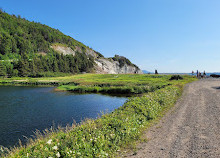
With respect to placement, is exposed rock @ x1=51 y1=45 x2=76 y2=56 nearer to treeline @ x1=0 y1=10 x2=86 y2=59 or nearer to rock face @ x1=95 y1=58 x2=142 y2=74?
treeline @ x1=0 y1=10 x2=86 y2=59

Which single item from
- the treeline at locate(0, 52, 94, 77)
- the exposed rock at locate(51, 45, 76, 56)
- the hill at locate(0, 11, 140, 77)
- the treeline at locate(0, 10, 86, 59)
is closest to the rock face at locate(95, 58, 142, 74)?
the hill at locate(0, 11, 140, 77)

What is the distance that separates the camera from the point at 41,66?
404ft

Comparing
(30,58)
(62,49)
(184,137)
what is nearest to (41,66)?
(30,58)

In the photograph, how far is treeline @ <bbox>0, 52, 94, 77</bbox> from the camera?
10870 cm

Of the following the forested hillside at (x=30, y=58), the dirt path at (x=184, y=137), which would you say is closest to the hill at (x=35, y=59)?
the forested hillside at (x=30, y=58)

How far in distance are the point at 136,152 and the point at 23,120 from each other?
60.7 ft

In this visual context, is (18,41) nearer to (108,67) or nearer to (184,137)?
(108,67)

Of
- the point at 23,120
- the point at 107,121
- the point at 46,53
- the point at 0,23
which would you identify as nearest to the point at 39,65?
the point at 46,53

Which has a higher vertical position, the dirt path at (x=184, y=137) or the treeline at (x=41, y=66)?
the treeline at (x=41, y=66)

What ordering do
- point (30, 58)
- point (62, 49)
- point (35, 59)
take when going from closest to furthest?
point (35, 59)
point (30, 58)
point (62, 49)

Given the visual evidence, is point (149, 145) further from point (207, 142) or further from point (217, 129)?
point (217, 129)

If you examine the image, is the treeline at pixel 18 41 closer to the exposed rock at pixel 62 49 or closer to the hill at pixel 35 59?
the hill at pixel 35 59

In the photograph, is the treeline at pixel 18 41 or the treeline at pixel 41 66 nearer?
the treeline at pixel 41 66

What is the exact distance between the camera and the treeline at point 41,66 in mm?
108700
